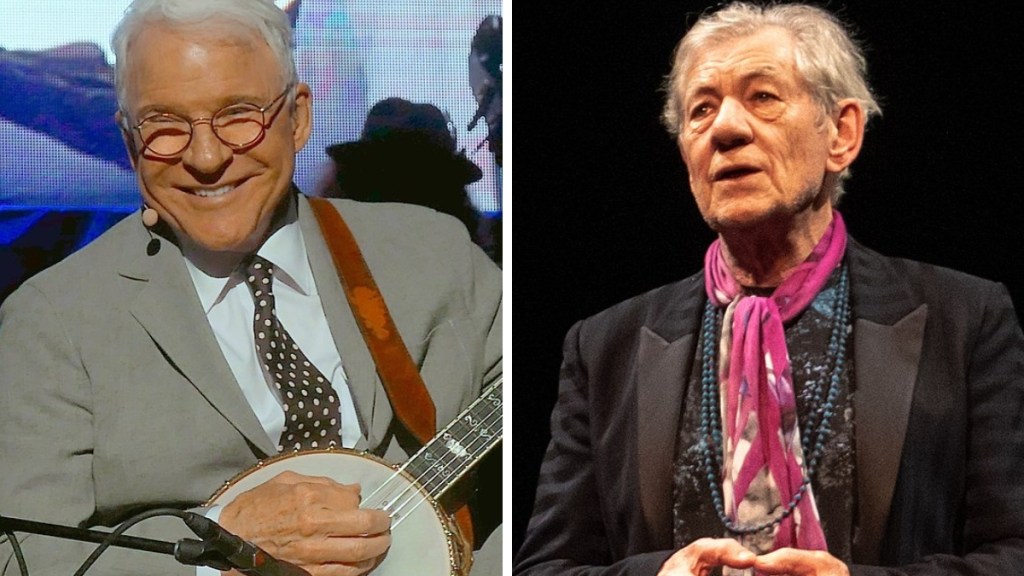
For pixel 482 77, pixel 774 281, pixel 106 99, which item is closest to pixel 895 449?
pixel 774 281

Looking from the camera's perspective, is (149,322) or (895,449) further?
(149,322)

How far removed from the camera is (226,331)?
3137 mm

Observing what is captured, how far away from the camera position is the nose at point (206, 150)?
311 cm

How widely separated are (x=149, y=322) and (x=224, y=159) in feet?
1.33

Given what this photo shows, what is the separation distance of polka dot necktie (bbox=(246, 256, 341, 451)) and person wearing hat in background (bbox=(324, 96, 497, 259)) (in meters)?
0.30

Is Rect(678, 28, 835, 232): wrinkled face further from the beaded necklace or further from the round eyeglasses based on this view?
the round eyeglasses

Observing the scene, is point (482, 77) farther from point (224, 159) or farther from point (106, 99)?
point (106, 99)

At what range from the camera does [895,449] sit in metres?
2.82

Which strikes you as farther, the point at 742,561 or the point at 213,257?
the point at 213,257

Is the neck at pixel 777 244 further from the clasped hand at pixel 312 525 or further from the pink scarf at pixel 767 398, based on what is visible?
the clasped hand at pixel 312 525

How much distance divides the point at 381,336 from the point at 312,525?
1.48 feet

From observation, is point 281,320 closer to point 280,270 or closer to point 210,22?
point 280,270

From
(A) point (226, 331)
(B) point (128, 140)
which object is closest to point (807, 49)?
(A) point (226, 331)

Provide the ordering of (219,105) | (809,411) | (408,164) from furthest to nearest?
(408,164), (219,105), (809,411)
